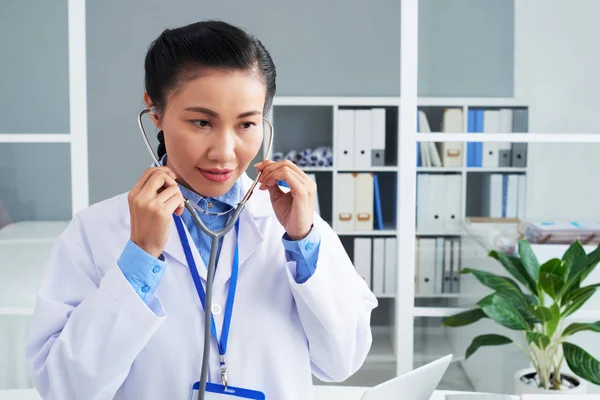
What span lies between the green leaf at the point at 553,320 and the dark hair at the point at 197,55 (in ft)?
5.96

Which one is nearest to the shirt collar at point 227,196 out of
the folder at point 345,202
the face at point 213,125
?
the face at point 213,125

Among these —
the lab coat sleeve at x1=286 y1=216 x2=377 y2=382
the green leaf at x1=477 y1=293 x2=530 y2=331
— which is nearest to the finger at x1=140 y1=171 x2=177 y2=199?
the lab coat sleeve at x1=286 y1=216 x2=377 y2=382

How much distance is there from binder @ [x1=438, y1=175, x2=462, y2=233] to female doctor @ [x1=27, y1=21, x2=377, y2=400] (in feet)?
5.51

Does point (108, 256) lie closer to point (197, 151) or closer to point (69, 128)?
point (197, 151)

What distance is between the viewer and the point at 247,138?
1088 millimetres

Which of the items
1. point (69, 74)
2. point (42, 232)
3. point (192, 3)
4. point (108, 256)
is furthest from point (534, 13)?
point (192, 3)

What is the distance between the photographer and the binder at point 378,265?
4.54 m

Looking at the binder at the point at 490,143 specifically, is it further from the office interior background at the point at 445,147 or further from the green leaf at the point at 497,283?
the green leaf at the point at 497,283

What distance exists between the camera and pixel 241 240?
122 centimetres

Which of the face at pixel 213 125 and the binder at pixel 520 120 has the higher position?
the binder at pixel 520 120

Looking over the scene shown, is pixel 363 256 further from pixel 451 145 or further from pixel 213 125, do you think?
pixel 213 125

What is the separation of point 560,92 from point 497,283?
760 mm

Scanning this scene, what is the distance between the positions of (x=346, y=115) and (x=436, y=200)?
1.69 meters

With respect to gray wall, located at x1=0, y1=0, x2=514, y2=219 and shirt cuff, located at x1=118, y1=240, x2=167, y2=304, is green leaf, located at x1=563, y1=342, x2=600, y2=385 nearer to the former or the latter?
shirt cuff, located at x1=118, y1=240, x2=167, y2=304
